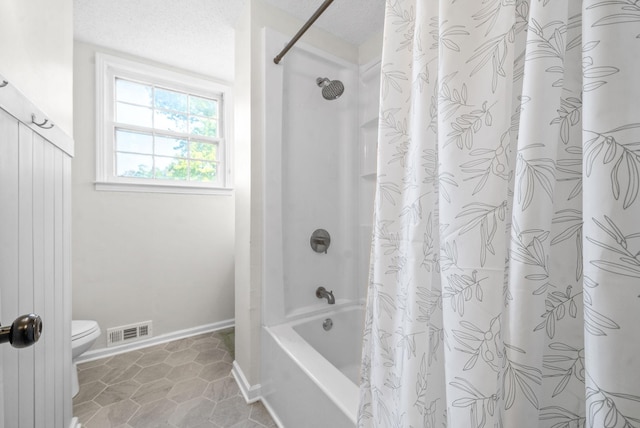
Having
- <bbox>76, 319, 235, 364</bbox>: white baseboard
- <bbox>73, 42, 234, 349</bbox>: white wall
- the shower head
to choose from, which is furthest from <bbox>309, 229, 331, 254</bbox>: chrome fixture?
<bbox>76, 319, 235, 364</bbox>: white baseboard

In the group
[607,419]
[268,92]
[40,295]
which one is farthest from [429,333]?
[268,92]

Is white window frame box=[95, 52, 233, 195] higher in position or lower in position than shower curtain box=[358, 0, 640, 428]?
higher

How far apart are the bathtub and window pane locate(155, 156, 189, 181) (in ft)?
5.11

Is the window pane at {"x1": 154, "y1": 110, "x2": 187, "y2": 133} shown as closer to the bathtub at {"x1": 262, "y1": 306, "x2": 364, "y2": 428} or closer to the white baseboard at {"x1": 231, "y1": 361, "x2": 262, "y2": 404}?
the bathtub at {"x1": 262, "y1": 306, "x2": 364, "y2": 428}

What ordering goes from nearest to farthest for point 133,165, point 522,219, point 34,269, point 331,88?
1. point 522,219
2. point 34,269
3. point 331,88
4. point 133,165

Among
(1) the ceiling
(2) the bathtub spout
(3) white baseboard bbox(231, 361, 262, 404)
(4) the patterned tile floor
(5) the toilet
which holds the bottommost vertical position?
(4) the patterned tile floor

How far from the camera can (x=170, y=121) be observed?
225cm

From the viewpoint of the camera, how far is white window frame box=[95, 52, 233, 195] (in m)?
1.93

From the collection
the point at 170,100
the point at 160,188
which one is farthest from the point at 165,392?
the point at 170,100

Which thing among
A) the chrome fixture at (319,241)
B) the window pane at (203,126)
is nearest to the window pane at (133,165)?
the window pane at (203,126)

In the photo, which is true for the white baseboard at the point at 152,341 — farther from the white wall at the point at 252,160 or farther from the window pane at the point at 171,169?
the window pane at the point at 171,169

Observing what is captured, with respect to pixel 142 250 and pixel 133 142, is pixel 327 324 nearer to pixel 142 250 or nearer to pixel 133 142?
pixel 142 250

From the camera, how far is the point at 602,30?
365mm

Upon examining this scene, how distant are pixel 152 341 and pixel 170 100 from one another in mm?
1978
